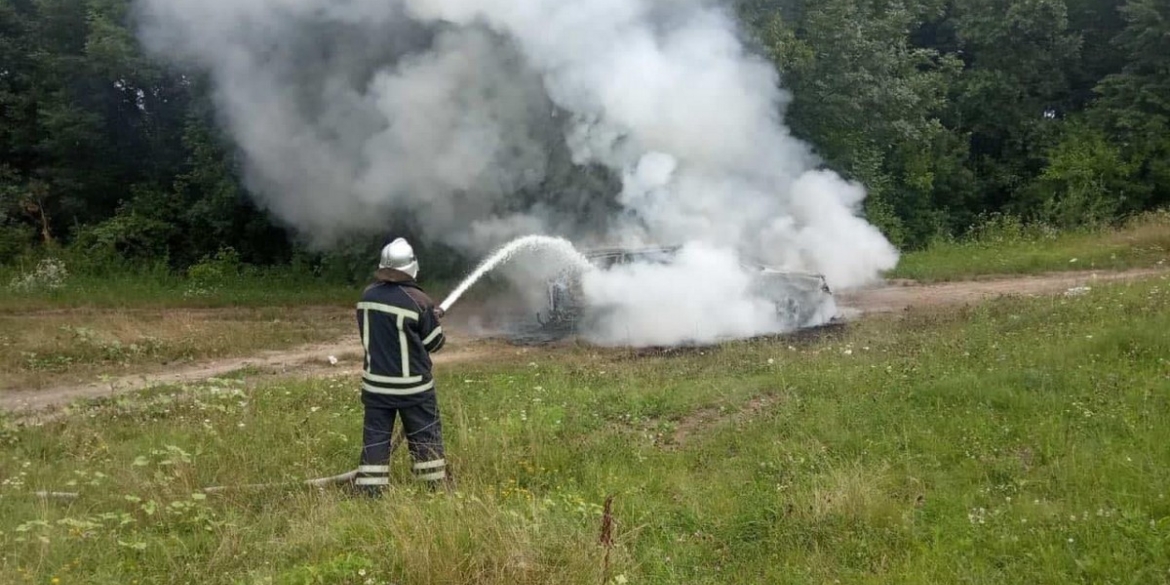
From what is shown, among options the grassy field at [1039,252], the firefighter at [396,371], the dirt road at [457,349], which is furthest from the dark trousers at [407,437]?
the grassy field at [1039,252]

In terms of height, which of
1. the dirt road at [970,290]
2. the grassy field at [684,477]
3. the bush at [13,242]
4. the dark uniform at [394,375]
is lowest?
the grassy field at [684,477]

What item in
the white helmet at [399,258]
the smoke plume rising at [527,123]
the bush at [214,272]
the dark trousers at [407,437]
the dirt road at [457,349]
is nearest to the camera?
the dark trousers at [407,437]

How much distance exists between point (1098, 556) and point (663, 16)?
9567 millimetres

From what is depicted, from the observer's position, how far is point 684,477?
556 centimetres

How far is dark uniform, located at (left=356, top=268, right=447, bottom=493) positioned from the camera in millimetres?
5633

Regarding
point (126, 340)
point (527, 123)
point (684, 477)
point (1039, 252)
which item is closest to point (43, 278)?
point (126, 340)

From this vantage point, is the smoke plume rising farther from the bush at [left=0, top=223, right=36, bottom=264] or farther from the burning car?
the bush at [left=0, top=223, right=36, bottom=264]

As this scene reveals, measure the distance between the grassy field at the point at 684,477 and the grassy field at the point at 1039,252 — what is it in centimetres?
669

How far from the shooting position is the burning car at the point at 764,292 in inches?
424

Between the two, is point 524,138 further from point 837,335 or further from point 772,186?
point 837,335

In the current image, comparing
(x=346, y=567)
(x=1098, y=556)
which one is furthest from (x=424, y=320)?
(x=1098, y=556)

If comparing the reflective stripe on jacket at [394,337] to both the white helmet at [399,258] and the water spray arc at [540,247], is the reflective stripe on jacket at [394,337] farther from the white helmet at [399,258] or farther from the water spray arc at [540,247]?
the water spray arc at [540,247]

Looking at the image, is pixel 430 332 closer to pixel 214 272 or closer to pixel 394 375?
pixel 394 375

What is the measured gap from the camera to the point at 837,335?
9.93 metres
